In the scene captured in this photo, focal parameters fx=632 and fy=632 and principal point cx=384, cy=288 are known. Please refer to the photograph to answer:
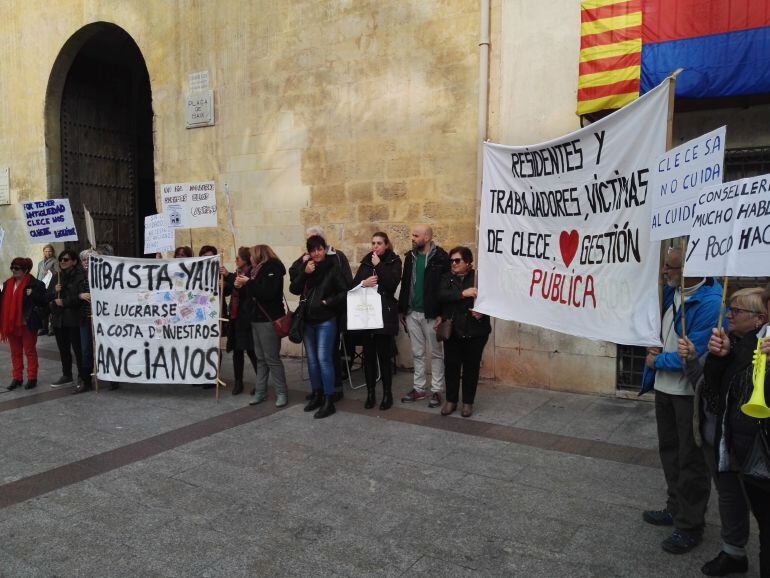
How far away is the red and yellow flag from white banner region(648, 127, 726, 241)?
3.01 meters

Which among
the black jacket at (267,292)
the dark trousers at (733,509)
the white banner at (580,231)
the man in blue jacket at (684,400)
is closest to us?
the dark trousers at (733,509)

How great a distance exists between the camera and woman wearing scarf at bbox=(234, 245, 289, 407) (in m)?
6.47

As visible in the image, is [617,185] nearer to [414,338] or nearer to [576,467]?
[576,467]

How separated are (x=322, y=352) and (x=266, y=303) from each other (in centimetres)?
82

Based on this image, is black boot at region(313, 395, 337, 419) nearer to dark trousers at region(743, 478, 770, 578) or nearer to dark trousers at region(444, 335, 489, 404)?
dark trousers at region(444, 335, 489, 404)

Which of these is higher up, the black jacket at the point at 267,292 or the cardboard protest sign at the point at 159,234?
the cardboard protest sign at the point at 159,234

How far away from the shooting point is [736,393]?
117 inches

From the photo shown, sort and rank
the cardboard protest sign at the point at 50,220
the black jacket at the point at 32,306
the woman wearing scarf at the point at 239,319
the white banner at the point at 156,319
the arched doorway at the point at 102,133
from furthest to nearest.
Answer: the arched doorway at the point at 102,133, the cardboard protest sign at the point at 50,220, the black jacket at the point at 32,306, the white banner at the point at 156,319, the woman wearing scarf at the point at 239,319

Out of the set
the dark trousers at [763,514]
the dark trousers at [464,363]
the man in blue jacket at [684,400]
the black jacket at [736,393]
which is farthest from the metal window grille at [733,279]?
the dark trousers at [763,514]

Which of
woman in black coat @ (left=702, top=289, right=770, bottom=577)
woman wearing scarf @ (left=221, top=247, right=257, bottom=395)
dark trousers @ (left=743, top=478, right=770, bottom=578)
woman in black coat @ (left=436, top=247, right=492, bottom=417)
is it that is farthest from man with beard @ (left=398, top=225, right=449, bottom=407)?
dark trousers @ (left=743, top=478, right=770, bottom=578)

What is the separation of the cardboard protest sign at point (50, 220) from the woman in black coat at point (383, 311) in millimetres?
4144

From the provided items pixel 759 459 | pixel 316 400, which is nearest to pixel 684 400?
pixel 759 459

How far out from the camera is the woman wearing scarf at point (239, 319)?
6836mm

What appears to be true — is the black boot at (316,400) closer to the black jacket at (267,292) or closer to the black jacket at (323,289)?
the black jacket at (323,289)
